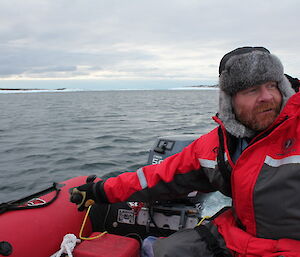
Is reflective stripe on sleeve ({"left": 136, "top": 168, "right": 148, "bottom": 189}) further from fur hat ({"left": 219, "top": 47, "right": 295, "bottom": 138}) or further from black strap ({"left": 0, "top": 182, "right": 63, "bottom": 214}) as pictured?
black strap ({"left": 0, "top": 182, "right": 63, "bottom": 214})

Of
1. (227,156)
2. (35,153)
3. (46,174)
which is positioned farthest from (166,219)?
(35,153)

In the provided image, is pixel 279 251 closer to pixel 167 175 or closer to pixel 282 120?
pixel 282 120

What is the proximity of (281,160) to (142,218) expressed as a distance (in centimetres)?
137

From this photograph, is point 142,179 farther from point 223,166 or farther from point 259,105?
point 259,105

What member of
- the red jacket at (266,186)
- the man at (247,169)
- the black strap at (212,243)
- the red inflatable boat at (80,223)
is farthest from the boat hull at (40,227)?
the red jacket at (266,186)

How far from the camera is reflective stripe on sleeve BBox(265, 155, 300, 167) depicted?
127 cm

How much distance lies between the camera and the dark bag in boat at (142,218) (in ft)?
7.59

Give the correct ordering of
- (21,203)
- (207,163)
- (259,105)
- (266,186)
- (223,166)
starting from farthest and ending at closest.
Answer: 1. (21,203)
2. (207,163)
3. (223,166)
4. (259,105)
5. (266,186)

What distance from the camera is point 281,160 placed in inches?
51.5

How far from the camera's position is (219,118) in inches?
64.2

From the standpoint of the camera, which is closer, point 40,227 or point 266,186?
point 266,186

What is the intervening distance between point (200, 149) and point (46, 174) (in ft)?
13.3

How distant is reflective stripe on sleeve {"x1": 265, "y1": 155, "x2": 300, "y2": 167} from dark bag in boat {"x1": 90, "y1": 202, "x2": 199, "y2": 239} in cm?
107

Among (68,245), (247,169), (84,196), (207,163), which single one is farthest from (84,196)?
(247,169)
